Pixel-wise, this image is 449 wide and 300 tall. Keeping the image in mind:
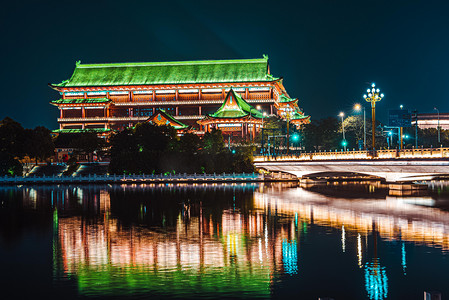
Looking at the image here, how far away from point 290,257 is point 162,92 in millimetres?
100060

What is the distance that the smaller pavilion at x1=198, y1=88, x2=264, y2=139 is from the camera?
10112cm

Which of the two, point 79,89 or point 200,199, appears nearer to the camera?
point 200,199

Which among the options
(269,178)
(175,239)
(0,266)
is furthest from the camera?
(269,178)

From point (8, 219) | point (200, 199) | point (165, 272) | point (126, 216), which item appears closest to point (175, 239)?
point (165, 272)

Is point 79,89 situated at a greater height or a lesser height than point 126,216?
greater

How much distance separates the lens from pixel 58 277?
19516 millimetres

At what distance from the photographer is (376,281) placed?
18.5m

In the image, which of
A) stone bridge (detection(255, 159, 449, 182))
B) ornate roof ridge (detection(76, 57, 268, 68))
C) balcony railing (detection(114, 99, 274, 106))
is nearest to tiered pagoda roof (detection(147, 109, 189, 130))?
balcony railing (detection(114, 99, 274, 106))

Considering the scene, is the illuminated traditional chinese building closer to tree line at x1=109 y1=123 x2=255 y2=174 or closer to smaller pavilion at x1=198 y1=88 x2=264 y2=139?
smaller pavilion at x1=198 y1=88 x2=264 y2=139

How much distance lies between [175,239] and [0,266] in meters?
8.66

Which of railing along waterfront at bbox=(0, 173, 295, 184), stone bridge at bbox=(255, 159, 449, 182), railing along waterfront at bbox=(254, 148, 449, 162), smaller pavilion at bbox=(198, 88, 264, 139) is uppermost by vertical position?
smaller pavilion at bbox=(198, 88, 264, 139)

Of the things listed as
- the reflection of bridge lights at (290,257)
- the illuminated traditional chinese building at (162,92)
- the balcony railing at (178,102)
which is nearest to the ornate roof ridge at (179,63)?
the illuminated traditional chinese building at (162,92)

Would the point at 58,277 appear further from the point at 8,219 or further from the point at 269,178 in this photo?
the point at 269,178

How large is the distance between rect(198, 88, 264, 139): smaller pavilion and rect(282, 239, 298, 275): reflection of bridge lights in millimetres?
74476
